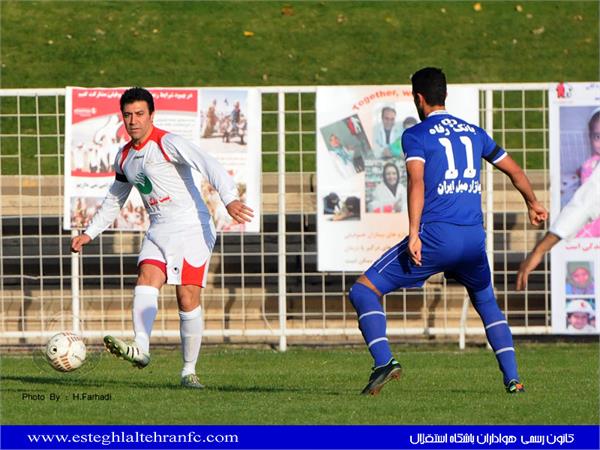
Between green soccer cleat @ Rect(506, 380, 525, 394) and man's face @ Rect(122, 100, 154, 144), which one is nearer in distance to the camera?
green soccer cleat @ Rect(506, 380, 525, 394)

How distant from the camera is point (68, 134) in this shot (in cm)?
1391

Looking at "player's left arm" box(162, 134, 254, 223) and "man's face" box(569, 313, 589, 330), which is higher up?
"player's left arm" box(162, 134, 254, 223)

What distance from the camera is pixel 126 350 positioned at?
976cm

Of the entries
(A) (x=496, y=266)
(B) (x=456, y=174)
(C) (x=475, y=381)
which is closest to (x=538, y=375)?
(C) (x=475, y=381)

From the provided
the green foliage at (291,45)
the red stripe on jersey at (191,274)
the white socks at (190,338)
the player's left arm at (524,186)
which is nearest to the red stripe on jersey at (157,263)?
the red stripe on jersey at (191,274)

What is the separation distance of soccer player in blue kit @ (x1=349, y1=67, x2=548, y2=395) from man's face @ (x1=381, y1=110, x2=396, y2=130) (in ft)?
13.7

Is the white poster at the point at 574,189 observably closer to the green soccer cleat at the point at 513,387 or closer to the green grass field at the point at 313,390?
the green grass field at the point at 313,390

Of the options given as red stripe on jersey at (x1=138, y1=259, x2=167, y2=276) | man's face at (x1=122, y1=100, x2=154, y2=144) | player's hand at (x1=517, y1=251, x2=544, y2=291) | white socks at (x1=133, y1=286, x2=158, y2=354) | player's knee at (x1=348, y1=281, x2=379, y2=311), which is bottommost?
white socks at (x1=133, y1=286, x2=158, y2=354)

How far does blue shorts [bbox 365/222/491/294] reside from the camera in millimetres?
9438

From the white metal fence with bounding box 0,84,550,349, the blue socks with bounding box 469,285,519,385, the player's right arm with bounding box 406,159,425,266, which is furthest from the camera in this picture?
the white metal fence with bounding box 0,84,550,349

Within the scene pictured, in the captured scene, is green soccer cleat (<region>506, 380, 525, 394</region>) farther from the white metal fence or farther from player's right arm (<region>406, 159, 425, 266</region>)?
the white metal fence

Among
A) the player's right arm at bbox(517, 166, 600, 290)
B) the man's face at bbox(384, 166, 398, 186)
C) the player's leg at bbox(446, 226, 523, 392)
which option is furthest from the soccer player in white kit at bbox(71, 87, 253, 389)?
the player's right arm at bbox(517, 166, 600, 290)

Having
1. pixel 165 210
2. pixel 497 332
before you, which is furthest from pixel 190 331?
pixel 497 332

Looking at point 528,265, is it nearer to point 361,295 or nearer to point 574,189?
point 361,295
